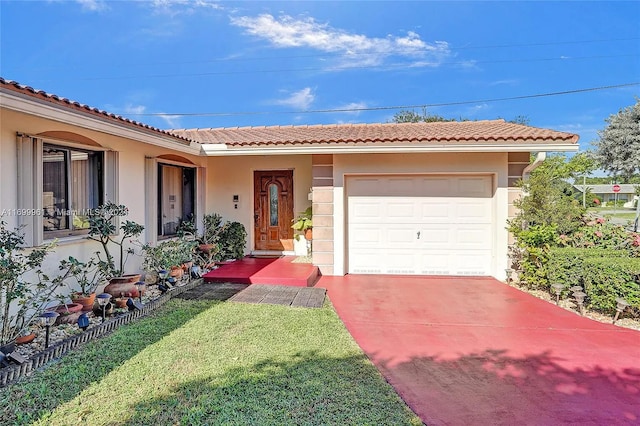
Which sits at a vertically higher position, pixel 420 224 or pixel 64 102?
pixel 64 102

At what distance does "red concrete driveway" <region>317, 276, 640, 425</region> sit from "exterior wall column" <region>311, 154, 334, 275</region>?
5.83ft

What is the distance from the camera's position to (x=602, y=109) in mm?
24141

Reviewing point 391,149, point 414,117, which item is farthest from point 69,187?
point 414,117

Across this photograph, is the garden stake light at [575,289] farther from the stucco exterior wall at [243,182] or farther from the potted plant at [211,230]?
the potted plant at [211,230]

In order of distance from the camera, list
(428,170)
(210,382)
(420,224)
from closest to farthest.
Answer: (210,382), (428,170), (420,224)

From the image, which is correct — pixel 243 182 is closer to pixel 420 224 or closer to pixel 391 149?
pixel 391 149

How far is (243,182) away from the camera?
1027 cm

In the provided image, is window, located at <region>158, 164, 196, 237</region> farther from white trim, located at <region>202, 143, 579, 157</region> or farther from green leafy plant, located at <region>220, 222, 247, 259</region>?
white trim, located at <region>202, 143, 579, 157</region>

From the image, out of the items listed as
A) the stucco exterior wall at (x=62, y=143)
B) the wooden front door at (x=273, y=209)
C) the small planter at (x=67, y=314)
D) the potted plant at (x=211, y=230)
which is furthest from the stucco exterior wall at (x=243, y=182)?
the small planter at (x=67, y=314)

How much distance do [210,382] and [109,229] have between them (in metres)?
3.67

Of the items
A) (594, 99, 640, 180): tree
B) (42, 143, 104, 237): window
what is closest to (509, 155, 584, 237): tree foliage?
(42, 143, 104, 237): window

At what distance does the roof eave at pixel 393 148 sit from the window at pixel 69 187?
2725 millimetres

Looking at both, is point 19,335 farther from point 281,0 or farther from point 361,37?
point 361,37

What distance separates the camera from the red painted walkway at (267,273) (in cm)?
746
